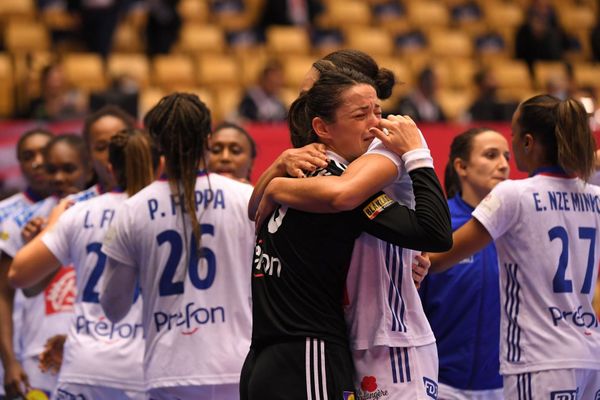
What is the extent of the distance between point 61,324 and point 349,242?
3157mm

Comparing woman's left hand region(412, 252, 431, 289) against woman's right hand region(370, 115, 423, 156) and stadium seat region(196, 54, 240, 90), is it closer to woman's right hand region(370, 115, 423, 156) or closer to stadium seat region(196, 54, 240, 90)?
woman's right hand region(370, 115, 423, 156)

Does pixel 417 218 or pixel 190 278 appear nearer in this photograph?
pixel 417 218

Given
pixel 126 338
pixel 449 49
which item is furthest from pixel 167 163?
pixel 449 49

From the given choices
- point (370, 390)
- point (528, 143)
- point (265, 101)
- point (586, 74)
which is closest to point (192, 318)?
point (370, 390)

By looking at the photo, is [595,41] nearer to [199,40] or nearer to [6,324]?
[199,40]

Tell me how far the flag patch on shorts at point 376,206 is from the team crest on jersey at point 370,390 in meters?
0.56

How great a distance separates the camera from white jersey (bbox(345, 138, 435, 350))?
12.3 feet

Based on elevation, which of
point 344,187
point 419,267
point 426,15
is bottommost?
point 419,267

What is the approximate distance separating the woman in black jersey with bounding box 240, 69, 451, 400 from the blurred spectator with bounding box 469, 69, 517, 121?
826cm

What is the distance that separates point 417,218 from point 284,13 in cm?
1226

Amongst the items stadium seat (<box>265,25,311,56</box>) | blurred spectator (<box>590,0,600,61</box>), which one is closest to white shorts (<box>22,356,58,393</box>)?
stadium seat (<box>265,25,311,56</box>)

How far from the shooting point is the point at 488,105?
1251 centimetres

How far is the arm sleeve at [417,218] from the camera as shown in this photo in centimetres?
364

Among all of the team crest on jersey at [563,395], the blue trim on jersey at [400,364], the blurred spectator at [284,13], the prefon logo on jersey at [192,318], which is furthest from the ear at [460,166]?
the blurred spectator at [284,13]
